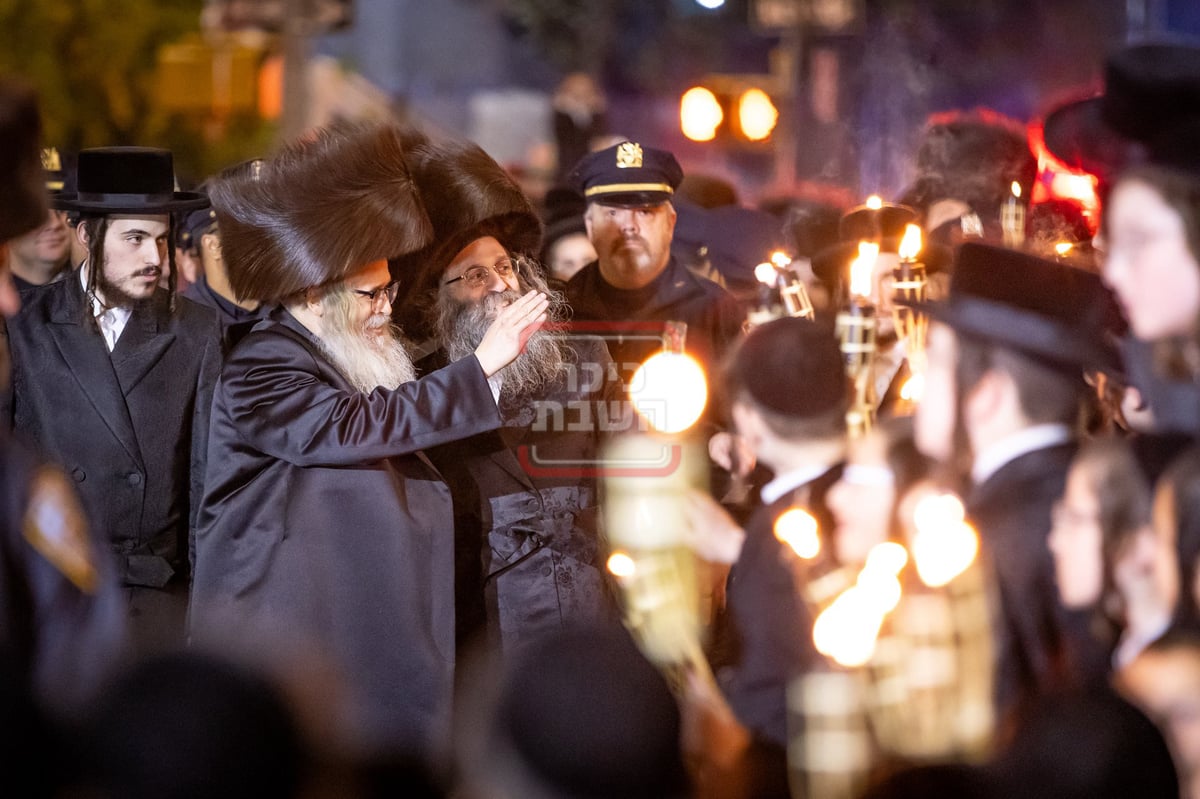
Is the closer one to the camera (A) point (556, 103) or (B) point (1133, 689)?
(B) point (1133, 689)

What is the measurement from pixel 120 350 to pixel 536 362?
1.61m

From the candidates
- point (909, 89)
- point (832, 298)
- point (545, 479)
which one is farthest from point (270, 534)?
point (909, 89)

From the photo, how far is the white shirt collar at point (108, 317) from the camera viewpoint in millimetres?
5641

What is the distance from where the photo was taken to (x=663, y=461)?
4.37 m

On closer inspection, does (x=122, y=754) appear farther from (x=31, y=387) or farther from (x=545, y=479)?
(x=31, y=387)

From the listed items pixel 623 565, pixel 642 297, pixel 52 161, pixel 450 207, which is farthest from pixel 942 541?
pixel 52 161

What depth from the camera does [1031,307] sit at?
3309 millimetres

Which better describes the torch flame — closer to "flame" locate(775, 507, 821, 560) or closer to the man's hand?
the man's hand

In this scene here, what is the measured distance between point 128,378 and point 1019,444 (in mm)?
3498

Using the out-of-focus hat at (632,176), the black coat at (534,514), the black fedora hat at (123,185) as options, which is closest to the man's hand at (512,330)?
the black coat at (534,514)

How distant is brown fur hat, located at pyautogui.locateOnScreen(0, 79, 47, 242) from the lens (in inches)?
134

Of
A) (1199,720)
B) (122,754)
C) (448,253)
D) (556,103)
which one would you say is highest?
(556,103)

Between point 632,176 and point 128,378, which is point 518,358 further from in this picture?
point 128,378

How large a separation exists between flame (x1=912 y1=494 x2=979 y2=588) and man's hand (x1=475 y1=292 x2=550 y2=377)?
155 cm
